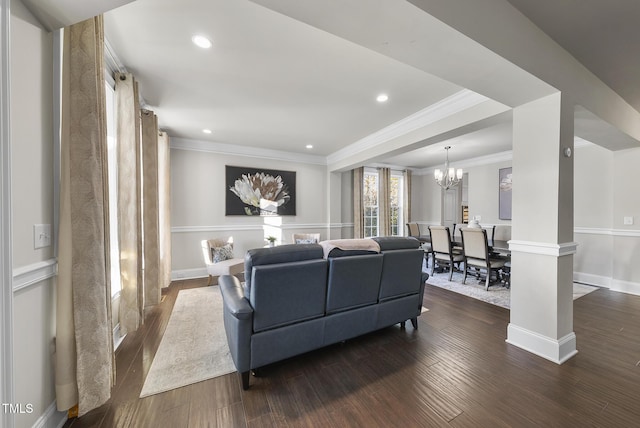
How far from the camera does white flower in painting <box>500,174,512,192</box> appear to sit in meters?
5.52

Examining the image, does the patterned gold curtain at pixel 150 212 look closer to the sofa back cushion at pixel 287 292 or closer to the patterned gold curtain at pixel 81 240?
the patterned gold curtain at pixel 81 240

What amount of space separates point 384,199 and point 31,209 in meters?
6.52

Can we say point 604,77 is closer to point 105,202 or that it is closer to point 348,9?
point 348,9

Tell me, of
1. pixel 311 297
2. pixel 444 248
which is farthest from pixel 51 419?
pixel 444 248

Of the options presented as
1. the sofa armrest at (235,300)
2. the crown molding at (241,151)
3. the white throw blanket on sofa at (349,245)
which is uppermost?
the crown molding at (241,151)

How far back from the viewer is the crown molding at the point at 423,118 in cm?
278

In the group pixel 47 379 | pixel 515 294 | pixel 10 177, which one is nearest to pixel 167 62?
pixel 10 177

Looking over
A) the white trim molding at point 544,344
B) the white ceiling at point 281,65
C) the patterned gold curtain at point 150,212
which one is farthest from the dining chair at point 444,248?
the patterned gold curtain at point 150,212

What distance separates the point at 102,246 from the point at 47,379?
2.47 feet

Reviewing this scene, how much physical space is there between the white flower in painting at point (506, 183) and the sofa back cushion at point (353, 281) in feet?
16.7

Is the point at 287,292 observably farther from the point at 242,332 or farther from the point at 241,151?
the point at 241,151

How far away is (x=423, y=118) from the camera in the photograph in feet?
11.0

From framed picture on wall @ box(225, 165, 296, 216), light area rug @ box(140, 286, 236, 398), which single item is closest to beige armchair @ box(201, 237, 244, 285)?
light area rug @ box(140, 286, 236, 398)

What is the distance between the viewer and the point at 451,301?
3.47m
